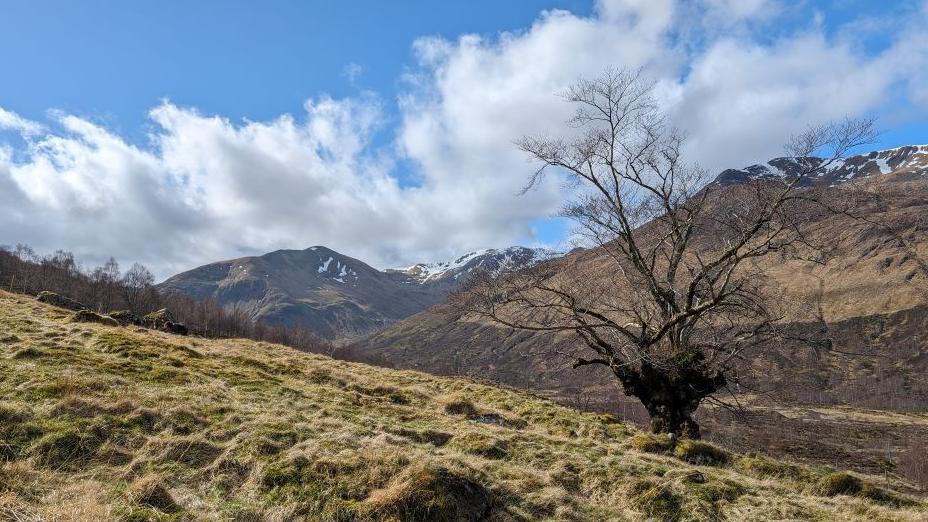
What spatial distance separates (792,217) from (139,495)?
65.4 feet

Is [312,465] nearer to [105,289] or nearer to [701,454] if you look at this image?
[701,454]

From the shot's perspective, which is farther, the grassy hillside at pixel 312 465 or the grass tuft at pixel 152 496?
the grassy hillside at pixel 312 465

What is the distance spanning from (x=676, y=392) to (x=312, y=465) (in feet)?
51.9

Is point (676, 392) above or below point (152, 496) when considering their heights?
above

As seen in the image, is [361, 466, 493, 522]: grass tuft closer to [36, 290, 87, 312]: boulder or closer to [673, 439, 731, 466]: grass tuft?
[673, 439, 731, 466]: grass tuft

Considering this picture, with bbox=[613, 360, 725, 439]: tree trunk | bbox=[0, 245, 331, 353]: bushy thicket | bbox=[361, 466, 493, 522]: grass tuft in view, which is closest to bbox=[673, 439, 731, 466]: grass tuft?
bbox=[613, 360, 725, 439]: tree trunk

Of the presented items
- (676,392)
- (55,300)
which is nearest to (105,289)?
(55,300)

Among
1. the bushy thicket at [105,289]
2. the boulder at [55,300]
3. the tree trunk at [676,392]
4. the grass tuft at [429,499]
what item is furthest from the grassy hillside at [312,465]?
the bushy thicket at [105,289]

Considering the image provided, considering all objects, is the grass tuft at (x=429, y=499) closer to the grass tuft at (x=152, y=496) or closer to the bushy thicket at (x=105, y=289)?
the grass tuft at (x=152, y=496)

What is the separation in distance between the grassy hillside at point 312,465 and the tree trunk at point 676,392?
13.1 ft

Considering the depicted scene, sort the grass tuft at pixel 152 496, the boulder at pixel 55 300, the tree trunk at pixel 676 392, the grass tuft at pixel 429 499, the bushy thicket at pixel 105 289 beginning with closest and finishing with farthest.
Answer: the grass tuft at pixel 152 496
the grass tuft at pixel 429 499
the tree trunk at pixel 676 392
the boulder at pixel 55 300
the bushy thicket at pixel 105 289

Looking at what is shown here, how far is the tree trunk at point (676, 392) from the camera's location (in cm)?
2009

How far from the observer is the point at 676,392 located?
20.3 metres

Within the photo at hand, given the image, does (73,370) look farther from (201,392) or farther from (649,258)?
(649,258)
